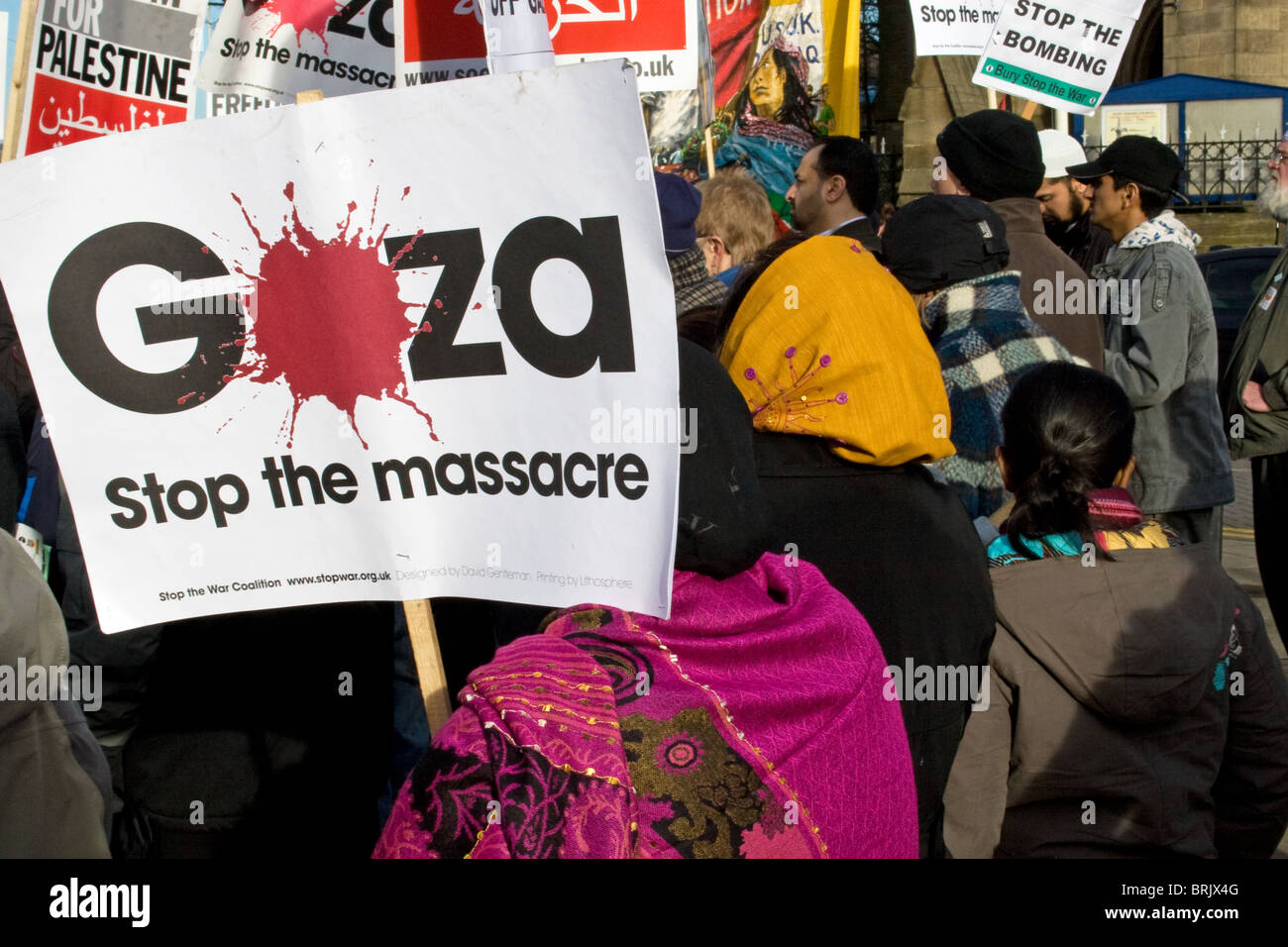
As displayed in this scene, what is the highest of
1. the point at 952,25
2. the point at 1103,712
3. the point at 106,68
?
the point at 952,25

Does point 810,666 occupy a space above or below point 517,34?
below

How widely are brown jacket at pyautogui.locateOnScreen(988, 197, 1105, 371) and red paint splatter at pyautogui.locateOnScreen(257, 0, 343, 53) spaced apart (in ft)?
7.91

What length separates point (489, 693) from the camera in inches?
63.1

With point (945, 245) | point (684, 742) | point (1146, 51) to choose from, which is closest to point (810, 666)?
point (684, 742)

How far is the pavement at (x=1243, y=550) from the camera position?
6645mm

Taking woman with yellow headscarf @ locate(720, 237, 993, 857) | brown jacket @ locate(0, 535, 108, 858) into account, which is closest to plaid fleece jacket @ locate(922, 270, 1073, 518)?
woman with yellow headscarf @ locate(720, 237, 993, 857)

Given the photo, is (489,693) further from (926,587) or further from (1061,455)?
(1061,455)

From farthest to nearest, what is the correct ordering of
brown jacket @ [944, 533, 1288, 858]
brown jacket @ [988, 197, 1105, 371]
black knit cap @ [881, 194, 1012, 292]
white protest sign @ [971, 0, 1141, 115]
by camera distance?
white protest sign @ [971, 0, 1141, 115] < brown jacket @ [988, 197, 1105, 371] < black knit cap @ [881, 194, 1012, 292] < brown jacket @ [944, 533, 1288, 858]

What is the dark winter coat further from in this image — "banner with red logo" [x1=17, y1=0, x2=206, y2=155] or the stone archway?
the stone archway

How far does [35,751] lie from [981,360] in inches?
97.6

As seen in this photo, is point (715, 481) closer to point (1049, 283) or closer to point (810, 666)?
point (810, 666)

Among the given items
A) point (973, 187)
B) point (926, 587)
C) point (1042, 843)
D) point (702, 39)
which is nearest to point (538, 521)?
point (926, 587)

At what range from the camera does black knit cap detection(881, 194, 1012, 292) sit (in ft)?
12.2

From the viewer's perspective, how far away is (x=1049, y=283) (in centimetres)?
440
